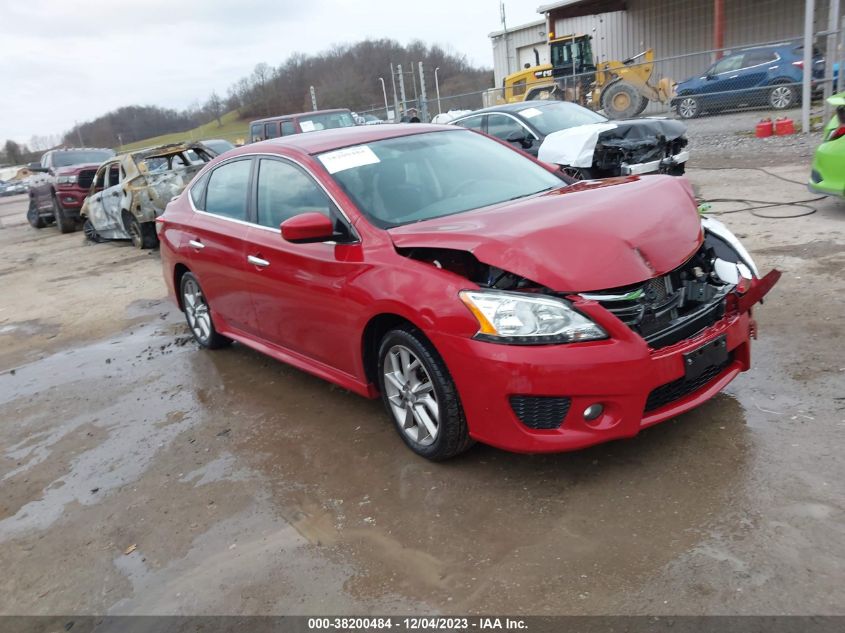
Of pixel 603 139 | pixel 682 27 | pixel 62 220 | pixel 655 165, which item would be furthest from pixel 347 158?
pixel 682 27

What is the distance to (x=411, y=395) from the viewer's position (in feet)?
11.7

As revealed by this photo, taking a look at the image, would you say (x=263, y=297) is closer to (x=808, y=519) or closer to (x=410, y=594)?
(x=410, y=594)

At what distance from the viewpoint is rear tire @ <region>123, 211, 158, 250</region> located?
11859mm

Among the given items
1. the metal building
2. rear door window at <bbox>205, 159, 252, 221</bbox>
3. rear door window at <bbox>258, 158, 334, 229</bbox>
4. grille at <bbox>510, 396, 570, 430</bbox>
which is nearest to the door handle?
rear door window at <bbox>258, 158, 334, 229</bbox>

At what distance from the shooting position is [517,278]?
3209mm

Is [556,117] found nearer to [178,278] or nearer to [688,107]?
[178,278]

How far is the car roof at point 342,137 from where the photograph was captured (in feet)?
14.2

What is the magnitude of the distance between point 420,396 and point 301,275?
1.11 metres

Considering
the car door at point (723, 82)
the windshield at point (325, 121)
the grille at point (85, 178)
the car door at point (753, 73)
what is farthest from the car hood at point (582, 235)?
the car door at point (723, 82)

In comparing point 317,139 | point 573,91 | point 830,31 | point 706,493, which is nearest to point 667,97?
point 573,91

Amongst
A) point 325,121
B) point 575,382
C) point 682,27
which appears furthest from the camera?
point 682,27

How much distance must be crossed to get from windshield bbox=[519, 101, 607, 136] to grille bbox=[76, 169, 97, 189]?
10.5 meters

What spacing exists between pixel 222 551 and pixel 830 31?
13527 mm

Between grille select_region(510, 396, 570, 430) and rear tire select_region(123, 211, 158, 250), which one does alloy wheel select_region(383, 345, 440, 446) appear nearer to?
grille select_region(510, 396, 570, 430)
